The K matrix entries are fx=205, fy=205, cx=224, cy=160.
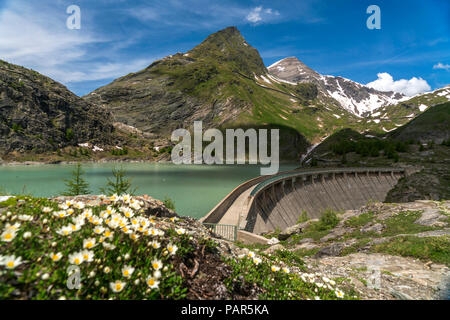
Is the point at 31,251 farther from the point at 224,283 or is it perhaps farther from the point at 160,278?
the point at 224,283

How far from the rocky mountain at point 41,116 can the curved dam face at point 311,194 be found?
126524mm

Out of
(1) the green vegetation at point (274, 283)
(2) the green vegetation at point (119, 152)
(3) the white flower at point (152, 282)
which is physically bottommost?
(1) the green vegetation at point (274, 283)

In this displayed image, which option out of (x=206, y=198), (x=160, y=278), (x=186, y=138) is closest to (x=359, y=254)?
(x=160, y=278)

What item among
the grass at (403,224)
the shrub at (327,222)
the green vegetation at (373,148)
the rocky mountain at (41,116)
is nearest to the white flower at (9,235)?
the grass at (403,224)

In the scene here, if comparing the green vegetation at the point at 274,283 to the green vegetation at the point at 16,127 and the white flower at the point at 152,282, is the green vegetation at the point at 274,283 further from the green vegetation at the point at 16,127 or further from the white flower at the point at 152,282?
the green vegetation at the point at 16,127

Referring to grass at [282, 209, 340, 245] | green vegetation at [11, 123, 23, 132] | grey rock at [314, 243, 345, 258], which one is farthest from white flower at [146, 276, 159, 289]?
green vegetation at [11, 123, 23, 132]

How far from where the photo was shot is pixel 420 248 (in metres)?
9.45

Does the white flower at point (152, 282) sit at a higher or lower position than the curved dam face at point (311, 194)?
higher

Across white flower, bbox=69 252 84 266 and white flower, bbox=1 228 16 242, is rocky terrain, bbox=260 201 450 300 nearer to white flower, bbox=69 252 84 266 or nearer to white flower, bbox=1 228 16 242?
white flower, bbox=69 252 84 266

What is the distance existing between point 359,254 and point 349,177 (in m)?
55.4

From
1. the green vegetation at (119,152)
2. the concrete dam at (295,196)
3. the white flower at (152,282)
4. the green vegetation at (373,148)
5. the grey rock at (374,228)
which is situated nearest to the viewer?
the white flower at (152,282)

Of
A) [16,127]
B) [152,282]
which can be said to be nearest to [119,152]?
[16,127]

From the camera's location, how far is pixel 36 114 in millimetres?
119062

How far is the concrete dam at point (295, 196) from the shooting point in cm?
2285
